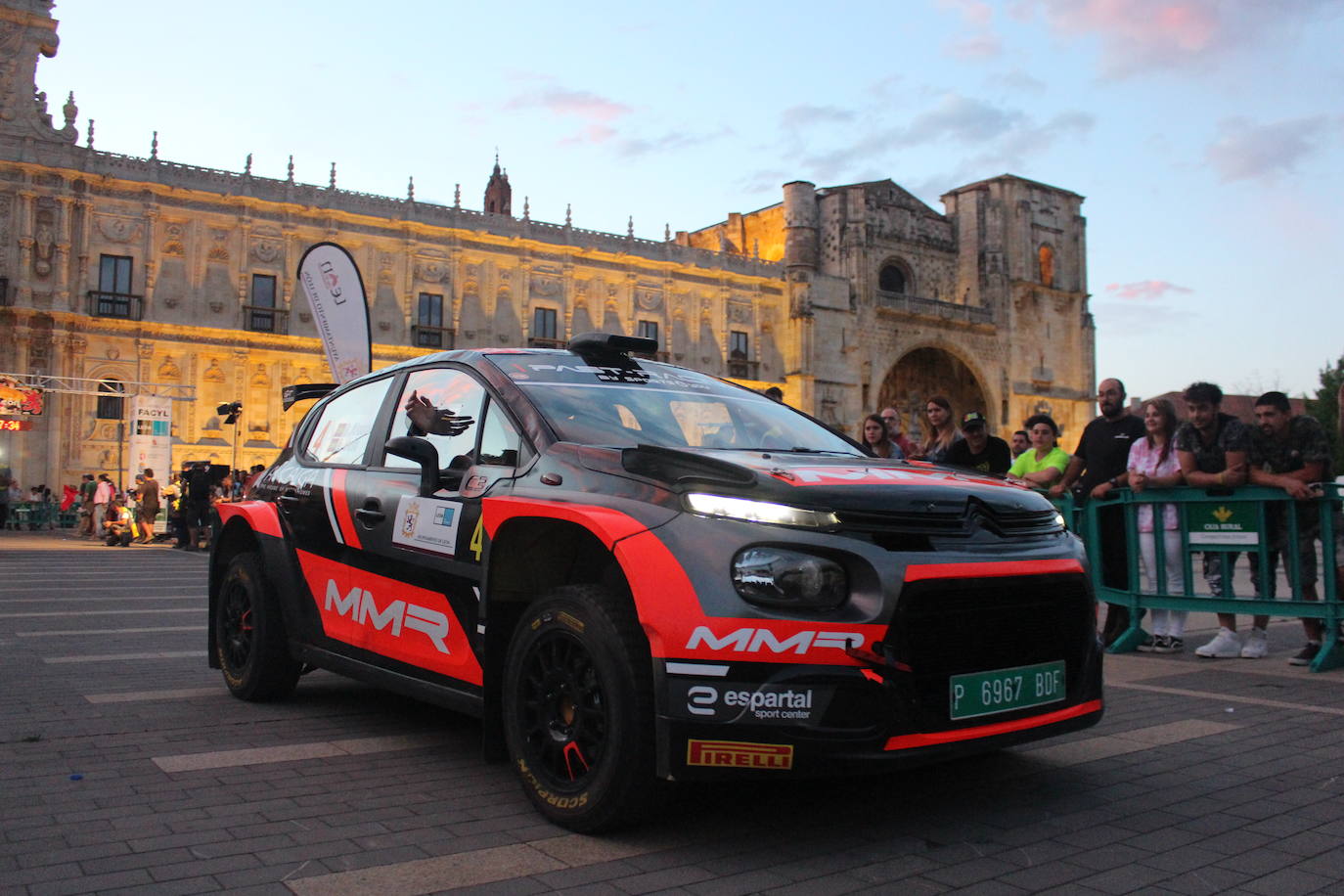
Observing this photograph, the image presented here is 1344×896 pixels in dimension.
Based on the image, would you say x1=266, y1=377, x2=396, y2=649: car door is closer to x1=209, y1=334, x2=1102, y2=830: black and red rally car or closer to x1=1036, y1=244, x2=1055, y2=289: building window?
x1=209, y1=334, x2=1102, y2=830: black and red rally car

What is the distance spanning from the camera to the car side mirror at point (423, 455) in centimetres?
420

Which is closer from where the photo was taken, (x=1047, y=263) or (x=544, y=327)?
(x=544, y=327)

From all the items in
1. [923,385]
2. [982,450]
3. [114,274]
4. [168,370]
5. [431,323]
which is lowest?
[982,450]

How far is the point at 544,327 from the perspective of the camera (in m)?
44.8

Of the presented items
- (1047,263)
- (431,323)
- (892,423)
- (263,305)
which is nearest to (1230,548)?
(892,423)

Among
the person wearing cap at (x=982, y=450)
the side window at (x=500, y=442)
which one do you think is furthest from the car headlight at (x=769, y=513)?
the person wearing cap at (x=982, y=450)

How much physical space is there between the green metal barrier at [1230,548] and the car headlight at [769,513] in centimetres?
514

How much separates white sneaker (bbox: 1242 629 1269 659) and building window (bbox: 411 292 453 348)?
3683 cm

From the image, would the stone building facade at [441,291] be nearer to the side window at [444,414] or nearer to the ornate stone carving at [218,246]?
the ornate stone carving at [218,246]

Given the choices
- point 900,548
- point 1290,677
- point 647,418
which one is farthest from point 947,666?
point 1290,677

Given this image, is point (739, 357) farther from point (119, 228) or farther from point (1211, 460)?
point (1211, 460)

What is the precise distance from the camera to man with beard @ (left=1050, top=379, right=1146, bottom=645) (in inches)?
336

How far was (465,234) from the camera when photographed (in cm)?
4269

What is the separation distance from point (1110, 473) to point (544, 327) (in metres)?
37.5
